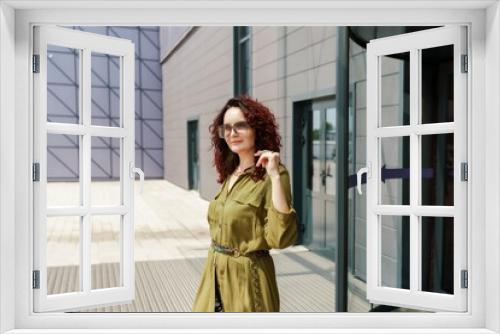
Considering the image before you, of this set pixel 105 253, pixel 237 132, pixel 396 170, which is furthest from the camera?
pixel 105 253

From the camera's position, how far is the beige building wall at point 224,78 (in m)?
4.84

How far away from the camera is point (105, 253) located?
206 inches

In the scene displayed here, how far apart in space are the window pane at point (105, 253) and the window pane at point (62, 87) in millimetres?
6729

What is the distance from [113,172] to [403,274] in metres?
11.7

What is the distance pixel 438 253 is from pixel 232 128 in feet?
5.45

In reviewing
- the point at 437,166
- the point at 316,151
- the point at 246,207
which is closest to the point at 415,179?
the point at 246,207

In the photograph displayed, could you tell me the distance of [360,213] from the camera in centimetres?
350

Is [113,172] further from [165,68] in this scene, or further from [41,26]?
[41,26]

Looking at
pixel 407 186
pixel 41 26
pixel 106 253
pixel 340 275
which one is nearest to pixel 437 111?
pixel 407 186

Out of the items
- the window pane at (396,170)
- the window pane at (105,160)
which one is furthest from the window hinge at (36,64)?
the window pane at (105,160)

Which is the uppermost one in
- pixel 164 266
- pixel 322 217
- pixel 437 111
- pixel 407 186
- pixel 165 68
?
pixel 165 68

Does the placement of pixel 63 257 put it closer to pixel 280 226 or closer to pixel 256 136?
pixel 256 136

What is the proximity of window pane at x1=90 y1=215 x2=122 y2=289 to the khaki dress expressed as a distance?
159 centimetres
